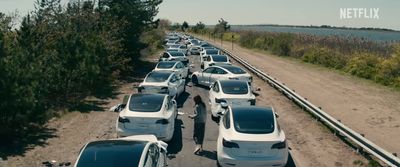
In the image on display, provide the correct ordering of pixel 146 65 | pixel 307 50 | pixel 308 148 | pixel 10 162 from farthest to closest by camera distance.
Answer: pixel 307 50 < pixel 146 65 < pixel 308 148 < pixel 10 162

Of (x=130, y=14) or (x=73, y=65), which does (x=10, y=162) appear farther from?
(x=130, y=14)

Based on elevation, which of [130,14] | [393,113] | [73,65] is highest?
[130,14]

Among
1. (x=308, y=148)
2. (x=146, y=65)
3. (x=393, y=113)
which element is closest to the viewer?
(x=308, y=148)

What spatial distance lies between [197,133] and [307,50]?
41.1 m

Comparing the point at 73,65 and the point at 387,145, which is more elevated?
the point at 73,65

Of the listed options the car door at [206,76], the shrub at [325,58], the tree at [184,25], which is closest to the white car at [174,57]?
the car door at [206,76]

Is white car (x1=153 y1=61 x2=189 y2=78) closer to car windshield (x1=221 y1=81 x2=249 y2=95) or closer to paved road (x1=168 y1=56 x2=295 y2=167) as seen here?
paved road (x1=168 y1=56 x2=295 y2=167)

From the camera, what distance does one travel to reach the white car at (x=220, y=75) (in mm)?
24531

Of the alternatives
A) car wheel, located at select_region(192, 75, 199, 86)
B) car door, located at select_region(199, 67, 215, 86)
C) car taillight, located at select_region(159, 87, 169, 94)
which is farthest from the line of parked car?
car wheel, located at select_region(192, 75, 199, 86)

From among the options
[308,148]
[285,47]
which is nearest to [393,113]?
[308,148]

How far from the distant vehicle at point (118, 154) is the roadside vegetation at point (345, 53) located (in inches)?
953

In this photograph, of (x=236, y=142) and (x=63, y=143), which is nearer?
(x=236, y=142)

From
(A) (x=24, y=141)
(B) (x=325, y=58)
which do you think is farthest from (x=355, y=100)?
(B) (x=325, y=58)

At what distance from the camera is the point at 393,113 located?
20.4 m
